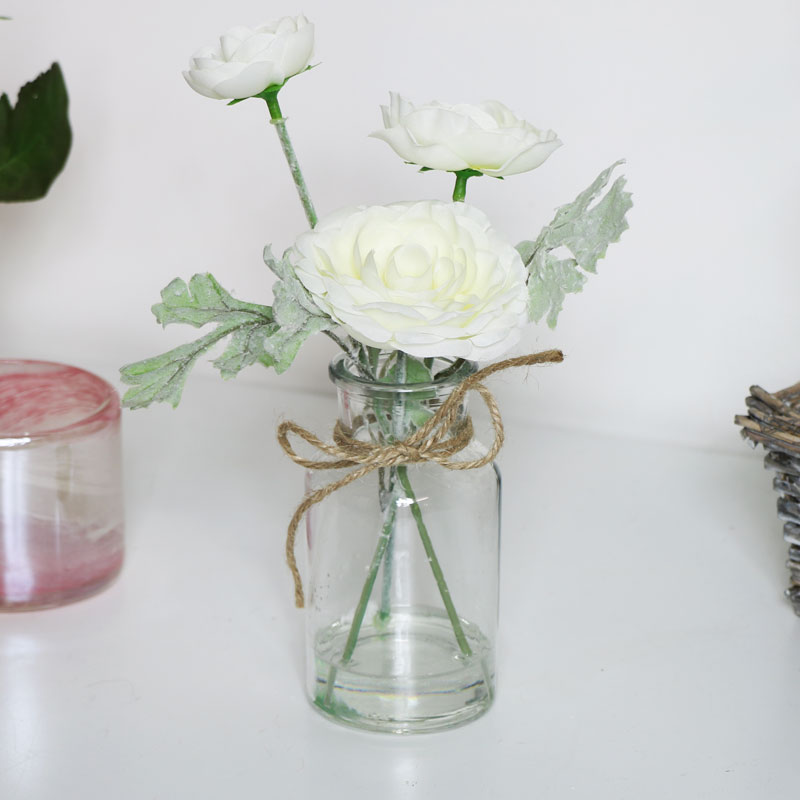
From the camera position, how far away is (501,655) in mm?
787

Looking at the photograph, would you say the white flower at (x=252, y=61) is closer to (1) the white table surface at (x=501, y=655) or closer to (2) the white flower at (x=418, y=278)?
(2) the white flower at (x=418, y=278)

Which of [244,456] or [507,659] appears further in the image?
[244,456]

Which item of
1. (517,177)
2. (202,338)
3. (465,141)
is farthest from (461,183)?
(517,177)

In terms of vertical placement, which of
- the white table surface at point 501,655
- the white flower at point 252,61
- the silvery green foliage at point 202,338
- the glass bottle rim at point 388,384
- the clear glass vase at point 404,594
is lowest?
the white table surface at point 501,655

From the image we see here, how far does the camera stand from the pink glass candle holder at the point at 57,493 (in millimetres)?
806

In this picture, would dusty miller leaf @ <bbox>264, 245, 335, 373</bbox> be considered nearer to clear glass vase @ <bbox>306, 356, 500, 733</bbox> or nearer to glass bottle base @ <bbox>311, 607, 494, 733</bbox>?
clear glass vase @ <bbox>306, 356, 500, 733</bbox>

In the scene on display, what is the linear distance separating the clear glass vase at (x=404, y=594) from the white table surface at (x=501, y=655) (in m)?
0.02

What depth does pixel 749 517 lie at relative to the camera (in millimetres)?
969

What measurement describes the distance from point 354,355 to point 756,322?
524 millimetres

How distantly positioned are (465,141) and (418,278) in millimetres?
71

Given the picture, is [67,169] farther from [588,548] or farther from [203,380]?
[588,548]

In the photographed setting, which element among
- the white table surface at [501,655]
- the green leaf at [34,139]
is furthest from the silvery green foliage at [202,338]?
the green leaf at [34,139]

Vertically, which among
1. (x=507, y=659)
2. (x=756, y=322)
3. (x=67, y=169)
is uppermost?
(x=67, y=169)

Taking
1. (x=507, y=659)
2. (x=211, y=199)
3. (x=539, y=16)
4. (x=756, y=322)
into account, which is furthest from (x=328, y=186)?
(x=507, y=659)
